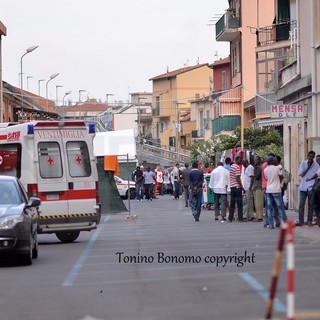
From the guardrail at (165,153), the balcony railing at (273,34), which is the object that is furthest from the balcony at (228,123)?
the guardrail at (165,153)

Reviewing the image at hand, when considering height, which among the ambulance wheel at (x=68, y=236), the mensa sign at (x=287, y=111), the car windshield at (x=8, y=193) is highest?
the mensa sign at (x=287, y=111)

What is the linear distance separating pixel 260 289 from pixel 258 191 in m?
16.9

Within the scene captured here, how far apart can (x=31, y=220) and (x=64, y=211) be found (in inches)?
206

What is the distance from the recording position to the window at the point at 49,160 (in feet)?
79.4

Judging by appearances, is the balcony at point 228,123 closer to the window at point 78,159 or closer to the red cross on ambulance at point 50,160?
the window at point 78,159

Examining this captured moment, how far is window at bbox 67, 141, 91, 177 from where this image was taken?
80.0ft

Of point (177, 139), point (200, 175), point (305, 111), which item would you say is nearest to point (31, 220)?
point (200, 175)

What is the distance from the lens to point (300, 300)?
1238 centimetres

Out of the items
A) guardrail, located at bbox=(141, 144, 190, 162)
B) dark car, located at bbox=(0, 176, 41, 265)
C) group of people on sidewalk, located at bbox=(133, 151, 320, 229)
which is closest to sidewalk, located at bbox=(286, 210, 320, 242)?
group of people on sidewalk, located at bbox=(133, 151, 320, 229)

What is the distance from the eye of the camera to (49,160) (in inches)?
955

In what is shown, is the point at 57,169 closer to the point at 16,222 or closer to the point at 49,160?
the point at 49,160

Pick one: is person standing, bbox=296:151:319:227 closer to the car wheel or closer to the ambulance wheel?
the ambulance wheel

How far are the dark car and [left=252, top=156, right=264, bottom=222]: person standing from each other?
12.0 m

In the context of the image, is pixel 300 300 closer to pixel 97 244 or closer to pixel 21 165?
pixel 97 244
